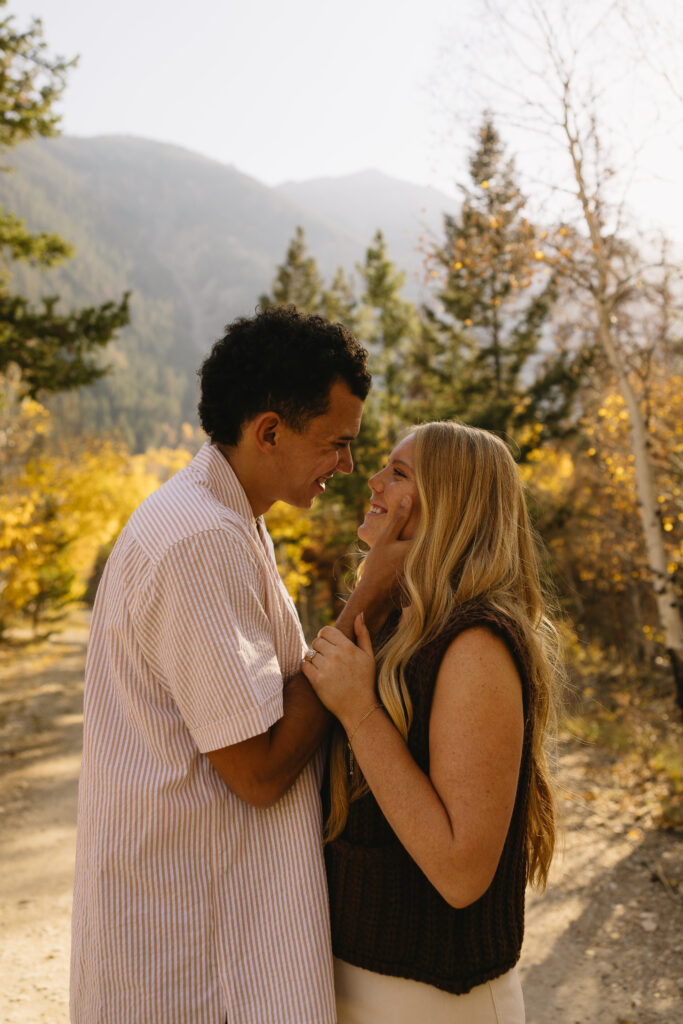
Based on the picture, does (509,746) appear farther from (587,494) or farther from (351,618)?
(587,494)

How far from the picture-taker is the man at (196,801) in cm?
152

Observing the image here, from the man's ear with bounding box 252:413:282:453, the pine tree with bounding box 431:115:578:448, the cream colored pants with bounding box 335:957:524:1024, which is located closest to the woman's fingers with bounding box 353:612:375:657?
the man's ear with bounding box 252:413:282:453

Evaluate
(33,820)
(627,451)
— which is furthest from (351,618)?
(627,451)

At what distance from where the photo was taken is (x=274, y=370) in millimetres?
1826

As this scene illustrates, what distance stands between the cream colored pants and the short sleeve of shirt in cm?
65

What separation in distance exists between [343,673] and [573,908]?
17.4ft

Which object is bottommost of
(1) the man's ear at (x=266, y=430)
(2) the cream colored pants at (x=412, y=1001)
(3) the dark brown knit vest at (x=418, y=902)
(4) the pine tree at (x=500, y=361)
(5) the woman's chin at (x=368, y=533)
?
(2) the cream colored pants at (x=412, y=1001)

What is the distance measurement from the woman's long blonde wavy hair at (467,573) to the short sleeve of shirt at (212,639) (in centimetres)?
30

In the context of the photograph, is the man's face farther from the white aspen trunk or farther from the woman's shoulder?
the white aspen trunk

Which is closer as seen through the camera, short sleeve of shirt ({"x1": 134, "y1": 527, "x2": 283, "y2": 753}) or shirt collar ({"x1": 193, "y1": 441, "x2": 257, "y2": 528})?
short sleeve of shirt ({"x1": 134, "y1": 527, "x2": 283, "y2": 753})

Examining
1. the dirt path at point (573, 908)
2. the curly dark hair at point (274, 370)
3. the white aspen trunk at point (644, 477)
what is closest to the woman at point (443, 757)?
the curly dark hair at point (274, 370)

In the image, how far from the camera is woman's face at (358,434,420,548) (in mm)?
1967

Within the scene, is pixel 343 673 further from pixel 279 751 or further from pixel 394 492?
pixel 394 492

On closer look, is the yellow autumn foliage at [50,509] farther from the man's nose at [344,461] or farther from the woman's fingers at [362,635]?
the woman's fingers at [362,635]
